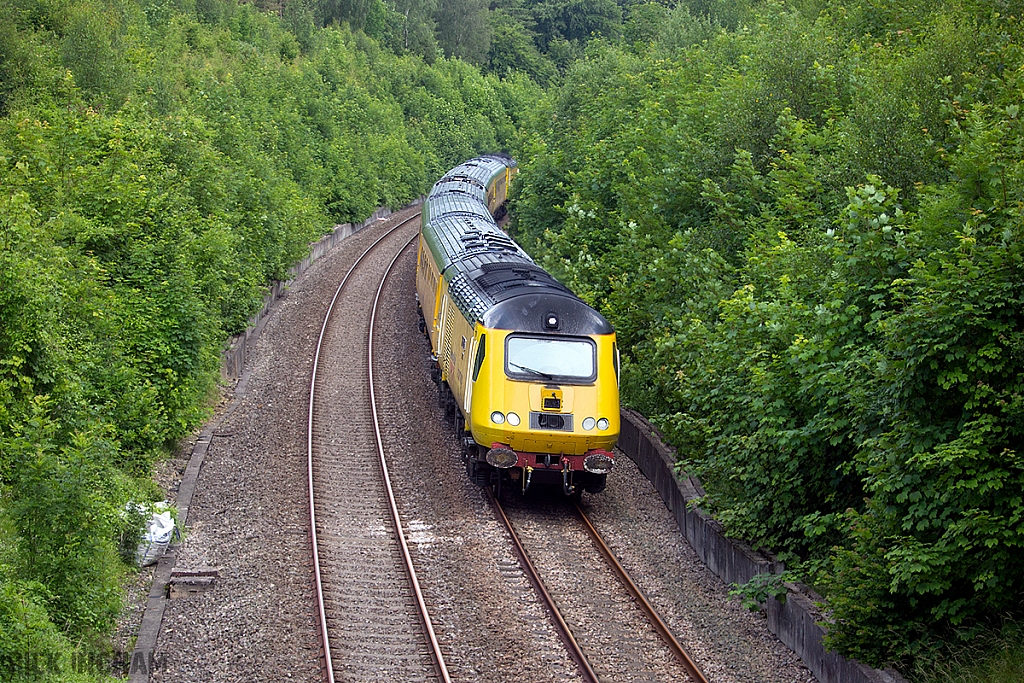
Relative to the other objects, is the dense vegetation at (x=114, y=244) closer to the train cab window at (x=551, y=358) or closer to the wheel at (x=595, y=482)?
the train cab window at (x=551, y=358)

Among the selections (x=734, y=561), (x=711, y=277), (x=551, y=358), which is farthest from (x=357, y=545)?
(x=711, y=277)

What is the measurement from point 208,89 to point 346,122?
12530 millimetres

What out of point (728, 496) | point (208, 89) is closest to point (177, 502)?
point (728, 496)

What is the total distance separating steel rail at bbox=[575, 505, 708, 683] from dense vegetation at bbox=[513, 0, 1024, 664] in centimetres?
140

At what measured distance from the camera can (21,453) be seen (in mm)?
10891

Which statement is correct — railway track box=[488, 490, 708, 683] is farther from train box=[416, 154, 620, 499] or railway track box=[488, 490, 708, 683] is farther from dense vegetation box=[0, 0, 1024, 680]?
dense vegetation box=[0, 0, 1024, 680]

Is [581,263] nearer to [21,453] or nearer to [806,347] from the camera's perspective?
[806,347]

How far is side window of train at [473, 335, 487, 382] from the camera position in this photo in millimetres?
14266

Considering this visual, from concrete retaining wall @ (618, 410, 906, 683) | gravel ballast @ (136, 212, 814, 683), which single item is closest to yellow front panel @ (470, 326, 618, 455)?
gravel ballast @ (136, 212, 814, 683)

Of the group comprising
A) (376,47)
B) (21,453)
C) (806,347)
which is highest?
(376,47)

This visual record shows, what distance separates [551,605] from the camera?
1134 cm

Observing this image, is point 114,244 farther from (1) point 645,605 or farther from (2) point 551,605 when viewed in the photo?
(1) point 645,605

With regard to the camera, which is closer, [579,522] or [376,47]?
[579,522]

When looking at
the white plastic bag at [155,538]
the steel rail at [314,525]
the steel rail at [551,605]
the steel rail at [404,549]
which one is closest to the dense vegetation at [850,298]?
the steel rail at [551,605]
